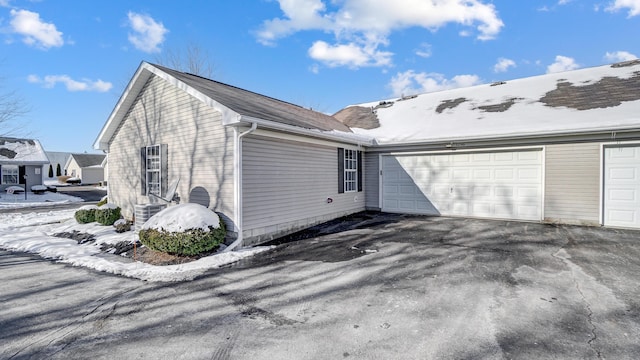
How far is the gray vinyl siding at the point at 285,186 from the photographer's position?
6984mm

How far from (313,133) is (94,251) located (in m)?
5.91

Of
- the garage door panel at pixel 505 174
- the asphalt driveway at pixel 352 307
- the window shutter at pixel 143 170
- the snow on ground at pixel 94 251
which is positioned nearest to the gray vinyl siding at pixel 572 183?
the garage door panel at pixel 505 174

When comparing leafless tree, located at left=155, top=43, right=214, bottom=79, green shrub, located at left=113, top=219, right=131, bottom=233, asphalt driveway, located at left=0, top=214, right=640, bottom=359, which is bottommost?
asphalt driveway, located at left=0, top=214, right=640, bottom=359

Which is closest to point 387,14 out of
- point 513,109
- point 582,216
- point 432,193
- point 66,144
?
point 513,109

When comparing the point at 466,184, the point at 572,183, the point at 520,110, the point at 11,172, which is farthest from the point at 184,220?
the point at 11,172

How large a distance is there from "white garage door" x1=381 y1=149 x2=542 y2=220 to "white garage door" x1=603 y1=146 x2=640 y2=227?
1.46m

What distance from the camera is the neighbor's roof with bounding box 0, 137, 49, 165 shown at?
2145 centimetres

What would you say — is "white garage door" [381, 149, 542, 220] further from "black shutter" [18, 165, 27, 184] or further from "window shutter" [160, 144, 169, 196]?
"black shutter" [18, 165, 27, 184]

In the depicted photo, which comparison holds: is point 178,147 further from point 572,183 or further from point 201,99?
point 572,183

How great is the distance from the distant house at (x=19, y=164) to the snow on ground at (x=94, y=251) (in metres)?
15.0

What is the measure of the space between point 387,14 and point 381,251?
32.6ft

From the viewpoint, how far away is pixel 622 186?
Result: 7953 mm

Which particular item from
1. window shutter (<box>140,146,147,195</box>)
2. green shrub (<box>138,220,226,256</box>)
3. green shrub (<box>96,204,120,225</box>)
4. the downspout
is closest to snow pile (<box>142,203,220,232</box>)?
green shrub (<box>138,220,226,256</box>)

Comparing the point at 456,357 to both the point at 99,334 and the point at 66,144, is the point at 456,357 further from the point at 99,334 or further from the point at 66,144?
the point at 66,144
